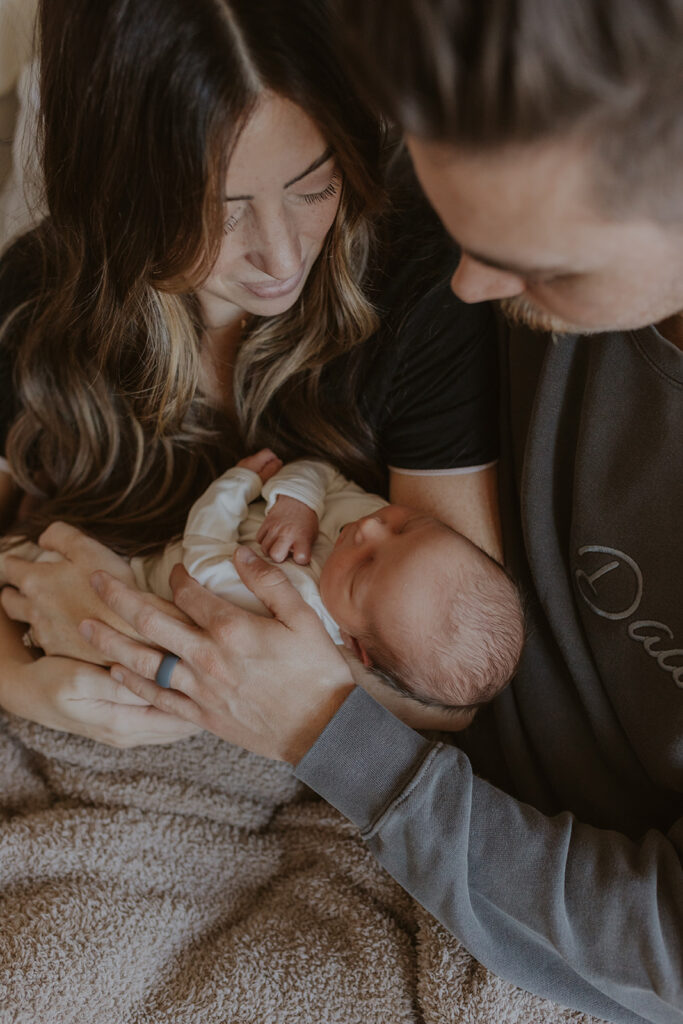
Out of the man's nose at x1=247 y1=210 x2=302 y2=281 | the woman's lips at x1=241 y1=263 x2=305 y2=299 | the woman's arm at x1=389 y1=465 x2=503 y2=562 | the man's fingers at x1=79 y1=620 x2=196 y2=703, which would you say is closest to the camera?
the man's nose at x1=247 y1=210 x2=302 y2=281

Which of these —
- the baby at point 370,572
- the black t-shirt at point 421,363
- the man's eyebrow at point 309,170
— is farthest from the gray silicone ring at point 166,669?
the man's eyebrow at point 309,170

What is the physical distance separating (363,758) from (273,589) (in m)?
0.28

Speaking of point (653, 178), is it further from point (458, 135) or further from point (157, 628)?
point (157, 628)

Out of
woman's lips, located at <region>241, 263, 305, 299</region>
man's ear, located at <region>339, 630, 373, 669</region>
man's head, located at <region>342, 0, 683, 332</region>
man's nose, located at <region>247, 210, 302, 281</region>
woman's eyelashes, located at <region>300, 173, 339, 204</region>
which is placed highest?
man's head, located at <region>342, 0, 683, 332</region>

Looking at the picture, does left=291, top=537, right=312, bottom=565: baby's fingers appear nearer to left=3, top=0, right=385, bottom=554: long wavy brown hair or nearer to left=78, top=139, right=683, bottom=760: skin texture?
left=3, top=0, right=385, bottom=554: long wavy brown hair

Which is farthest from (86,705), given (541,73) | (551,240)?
(541,73)

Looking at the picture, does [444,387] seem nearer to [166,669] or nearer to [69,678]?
[166,669]

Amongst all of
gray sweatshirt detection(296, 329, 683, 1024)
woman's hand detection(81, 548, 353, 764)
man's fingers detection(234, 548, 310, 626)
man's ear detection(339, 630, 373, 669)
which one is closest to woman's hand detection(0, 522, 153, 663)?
woman's hand detection(81, 548, 353, 764)

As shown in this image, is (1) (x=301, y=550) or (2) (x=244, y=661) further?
(1) (x=301, y=550)

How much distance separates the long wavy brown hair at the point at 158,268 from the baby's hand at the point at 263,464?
0.17ft

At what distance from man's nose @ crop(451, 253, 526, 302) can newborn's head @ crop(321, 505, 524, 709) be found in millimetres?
469

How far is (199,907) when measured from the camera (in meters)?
1.53

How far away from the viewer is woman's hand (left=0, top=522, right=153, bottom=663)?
1.57 m

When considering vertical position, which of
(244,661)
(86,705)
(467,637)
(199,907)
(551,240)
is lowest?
(199,907)
